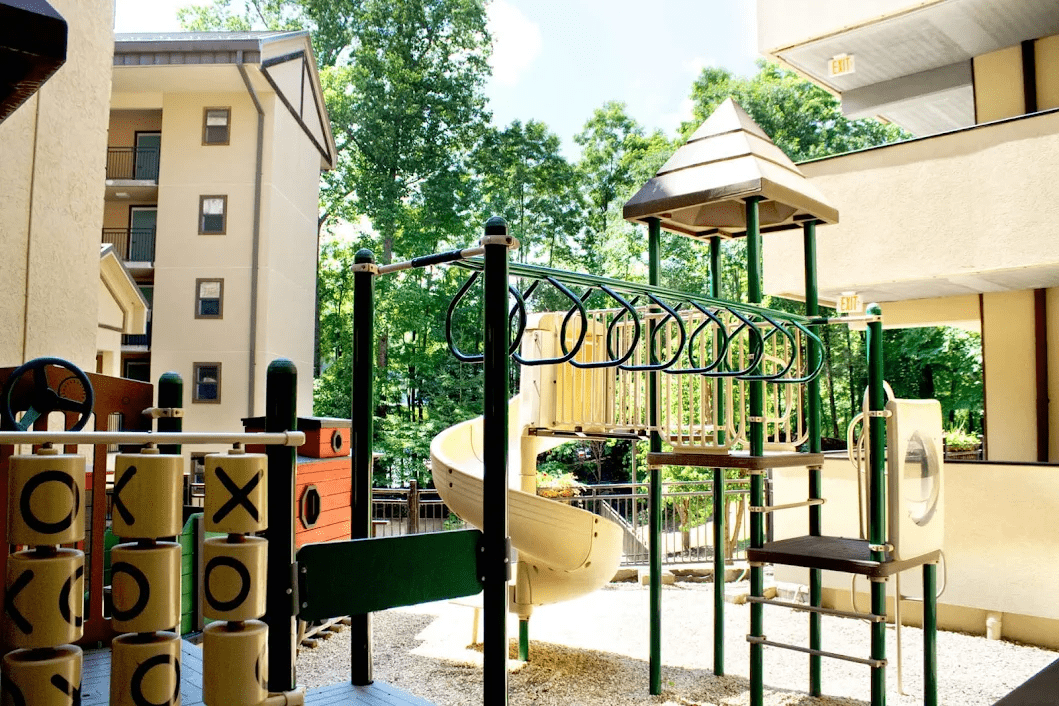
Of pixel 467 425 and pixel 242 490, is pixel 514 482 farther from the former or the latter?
pixel 242 490

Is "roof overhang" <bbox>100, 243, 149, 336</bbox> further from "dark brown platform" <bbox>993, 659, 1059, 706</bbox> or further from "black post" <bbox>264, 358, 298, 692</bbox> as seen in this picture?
"dark brown platform" <bbox>993, 659, 1059, 706</bbox>

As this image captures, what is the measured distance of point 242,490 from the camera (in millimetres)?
1814

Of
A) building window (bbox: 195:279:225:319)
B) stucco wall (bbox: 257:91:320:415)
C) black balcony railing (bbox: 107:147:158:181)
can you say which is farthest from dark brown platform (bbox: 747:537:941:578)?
black balcony railing (bbox: 107:147:158:181)

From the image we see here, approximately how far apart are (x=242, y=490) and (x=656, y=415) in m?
3.73

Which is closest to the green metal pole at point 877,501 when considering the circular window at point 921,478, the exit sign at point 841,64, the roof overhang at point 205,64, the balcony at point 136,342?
the circular window at point 921,478

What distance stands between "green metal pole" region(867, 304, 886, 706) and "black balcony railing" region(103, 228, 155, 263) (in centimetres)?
1482

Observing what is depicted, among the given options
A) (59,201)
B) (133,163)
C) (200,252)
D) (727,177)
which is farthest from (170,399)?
(133,163)

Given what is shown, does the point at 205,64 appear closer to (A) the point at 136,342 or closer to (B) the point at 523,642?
(A) the point at 136,342

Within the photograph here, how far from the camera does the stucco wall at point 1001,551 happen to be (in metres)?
6.41

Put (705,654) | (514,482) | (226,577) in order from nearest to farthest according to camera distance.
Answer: (226,577) < (705,654) < (514,482)

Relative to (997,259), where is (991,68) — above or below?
above

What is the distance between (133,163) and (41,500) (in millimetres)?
16015

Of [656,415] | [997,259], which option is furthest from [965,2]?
[656,415]

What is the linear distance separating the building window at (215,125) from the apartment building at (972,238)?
34.7 ft
